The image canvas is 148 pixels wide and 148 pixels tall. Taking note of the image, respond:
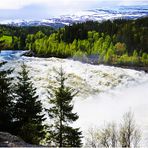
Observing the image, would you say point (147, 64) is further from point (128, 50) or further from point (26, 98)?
point (26, 98)

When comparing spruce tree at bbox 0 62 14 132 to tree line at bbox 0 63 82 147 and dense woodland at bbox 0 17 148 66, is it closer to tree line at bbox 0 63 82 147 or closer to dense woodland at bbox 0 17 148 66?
tree line at bbox 0 63 82 147

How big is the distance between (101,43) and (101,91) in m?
77.8

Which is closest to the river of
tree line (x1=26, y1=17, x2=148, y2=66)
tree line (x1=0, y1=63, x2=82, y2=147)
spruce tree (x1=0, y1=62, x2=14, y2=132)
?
tree line (x1=0, y1=63, x2=82, y2=147)

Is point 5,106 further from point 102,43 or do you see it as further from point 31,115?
point 102,43

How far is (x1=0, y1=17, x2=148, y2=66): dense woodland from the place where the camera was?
14662cm

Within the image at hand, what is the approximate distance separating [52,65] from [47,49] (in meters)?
50.9

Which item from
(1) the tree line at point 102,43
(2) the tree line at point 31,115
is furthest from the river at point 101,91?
(1) the tree line at point 102,43

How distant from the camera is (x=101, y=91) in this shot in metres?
85.9

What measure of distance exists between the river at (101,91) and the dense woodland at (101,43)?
3332cm

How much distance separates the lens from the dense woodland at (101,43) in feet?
481

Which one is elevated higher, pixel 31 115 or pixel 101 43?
pixel 31 115

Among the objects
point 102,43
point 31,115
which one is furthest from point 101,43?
point 31,115

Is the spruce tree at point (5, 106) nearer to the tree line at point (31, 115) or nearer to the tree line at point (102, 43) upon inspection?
the tree line at point (31, 115)

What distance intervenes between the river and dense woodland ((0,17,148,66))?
3332 centimetres
